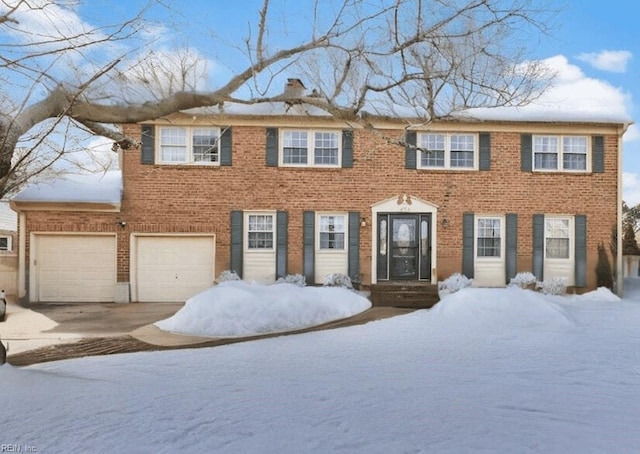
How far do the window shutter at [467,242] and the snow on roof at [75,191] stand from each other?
33.1ft

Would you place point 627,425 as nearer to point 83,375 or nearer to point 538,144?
point 83,375

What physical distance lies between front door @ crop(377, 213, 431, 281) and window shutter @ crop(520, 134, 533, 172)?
10.7 ft

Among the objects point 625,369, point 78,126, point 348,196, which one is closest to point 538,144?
point 348,196

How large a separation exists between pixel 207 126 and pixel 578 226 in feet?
37.7

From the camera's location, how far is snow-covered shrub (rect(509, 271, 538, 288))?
488 inches

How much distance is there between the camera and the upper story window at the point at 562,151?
13016 millimetres

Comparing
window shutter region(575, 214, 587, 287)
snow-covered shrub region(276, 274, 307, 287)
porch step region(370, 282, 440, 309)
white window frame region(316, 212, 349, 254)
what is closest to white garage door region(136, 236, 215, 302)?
snow-covered shrub region(276, 274, 307, 287)

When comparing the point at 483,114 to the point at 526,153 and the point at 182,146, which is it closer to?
the point at 526,153

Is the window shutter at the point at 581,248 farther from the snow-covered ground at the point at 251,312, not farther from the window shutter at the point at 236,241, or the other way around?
the window shutter at the point at 236,241

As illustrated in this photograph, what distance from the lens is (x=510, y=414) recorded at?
381 centimetres

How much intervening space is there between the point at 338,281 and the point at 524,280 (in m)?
5.39

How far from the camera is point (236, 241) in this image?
12609mm

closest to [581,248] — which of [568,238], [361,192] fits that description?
[568,238]

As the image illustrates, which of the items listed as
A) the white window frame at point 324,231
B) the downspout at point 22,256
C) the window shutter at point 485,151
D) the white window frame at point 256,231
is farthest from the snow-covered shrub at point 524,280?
the downspout at point 22,256
